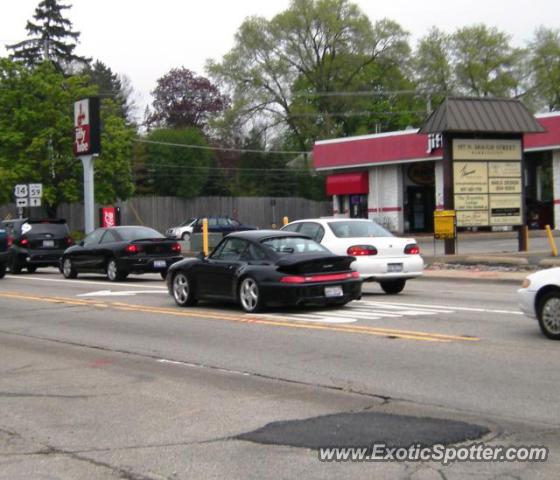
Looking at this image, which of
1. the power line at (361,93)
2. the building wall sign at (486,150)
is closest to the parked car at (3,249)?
the building wall sign at (486,150)

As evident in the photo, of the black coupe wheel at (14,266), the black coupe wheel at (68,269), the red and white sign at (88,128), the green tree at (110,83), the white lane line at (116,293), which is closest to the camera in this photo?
the white lane line at (116,293)

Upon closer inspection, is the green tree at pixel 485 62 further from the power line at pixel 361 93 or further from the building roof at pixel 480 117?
the building roof at pixel 480 117

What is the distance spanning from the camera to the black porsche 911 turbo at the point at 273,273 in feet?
43.3

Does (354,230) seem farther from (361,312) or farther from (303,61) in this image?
(303,61)

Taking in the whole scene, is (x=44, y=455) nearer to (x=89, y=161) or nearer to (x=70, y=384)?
(x=70, y=384)

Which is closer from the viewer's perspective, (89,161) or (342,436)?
(342,436)

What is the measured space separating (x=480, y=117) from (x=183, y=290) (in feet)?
46.1

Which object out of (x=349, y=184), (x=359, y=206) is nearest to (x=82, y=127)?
(x=349, y=184)

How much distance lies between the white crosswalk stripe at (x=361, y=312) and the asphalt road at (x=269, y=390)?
37 mm

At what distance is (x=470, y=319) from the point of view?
12.7 meters

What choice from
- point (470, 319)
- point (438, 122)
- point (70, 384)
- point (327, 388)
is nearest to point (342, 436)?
point (327, 388)

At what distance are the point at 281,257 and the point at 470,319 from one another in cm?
308

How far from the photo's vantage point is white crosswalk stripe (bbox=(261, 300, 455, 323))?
12945 millimetres

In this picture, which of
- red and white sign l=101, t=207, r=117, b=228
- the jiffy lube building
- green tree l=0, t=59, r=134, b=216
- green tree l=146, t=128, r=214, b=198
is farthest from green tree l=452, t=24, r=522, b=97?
red and white sign l=101, t=207, r=117, b=228
